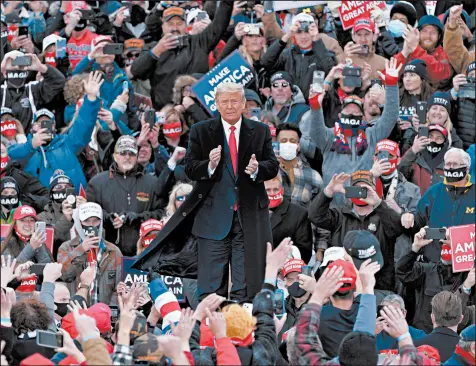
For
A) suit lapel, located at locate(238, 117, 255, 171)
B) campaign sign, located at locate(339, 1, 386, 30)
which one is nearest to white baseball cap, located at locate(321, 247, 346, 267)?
suit lapel, located at locate(238, 117, 255, 171)

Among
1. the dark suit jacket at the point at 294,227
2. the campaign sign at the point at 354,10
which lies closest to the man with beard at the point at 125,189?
the dark suit jacket at the point at 294,227

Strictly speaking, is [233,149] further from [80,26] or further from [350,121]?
[80,26]

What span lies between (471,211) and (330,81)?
2.47m

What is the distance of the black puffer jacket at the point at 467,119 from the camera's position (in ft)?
51.2

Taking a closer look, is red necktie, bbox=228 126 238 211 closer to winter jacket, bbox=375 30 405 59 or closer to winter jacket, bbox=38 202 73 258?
winter jacket, bbox=38 202 73 258

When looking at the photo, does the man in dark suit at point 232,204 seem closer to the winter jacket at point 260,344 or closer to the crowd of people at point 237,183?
the crowd of people at point 237,183

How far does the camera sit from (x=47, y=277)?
1088 centimetres

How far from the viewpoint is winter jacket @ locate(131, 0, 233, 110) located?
17047 millimetres

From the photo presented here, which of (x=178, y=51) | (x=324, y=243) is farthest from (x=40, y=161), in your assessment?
(x=324, y=243)

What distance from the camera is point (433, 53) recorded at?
16.4m

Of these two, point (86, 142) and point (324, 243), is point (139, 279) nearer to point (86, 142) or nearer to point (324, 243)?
point (324, 243)

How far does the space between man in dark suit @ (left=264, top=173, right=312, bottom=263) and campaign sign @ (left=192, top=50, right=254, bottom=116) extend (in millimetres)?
1884

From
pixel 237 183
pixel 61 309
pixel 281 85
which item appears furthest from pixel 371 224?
pixel 61 309

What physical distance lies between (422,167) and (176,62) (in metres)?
3.58
